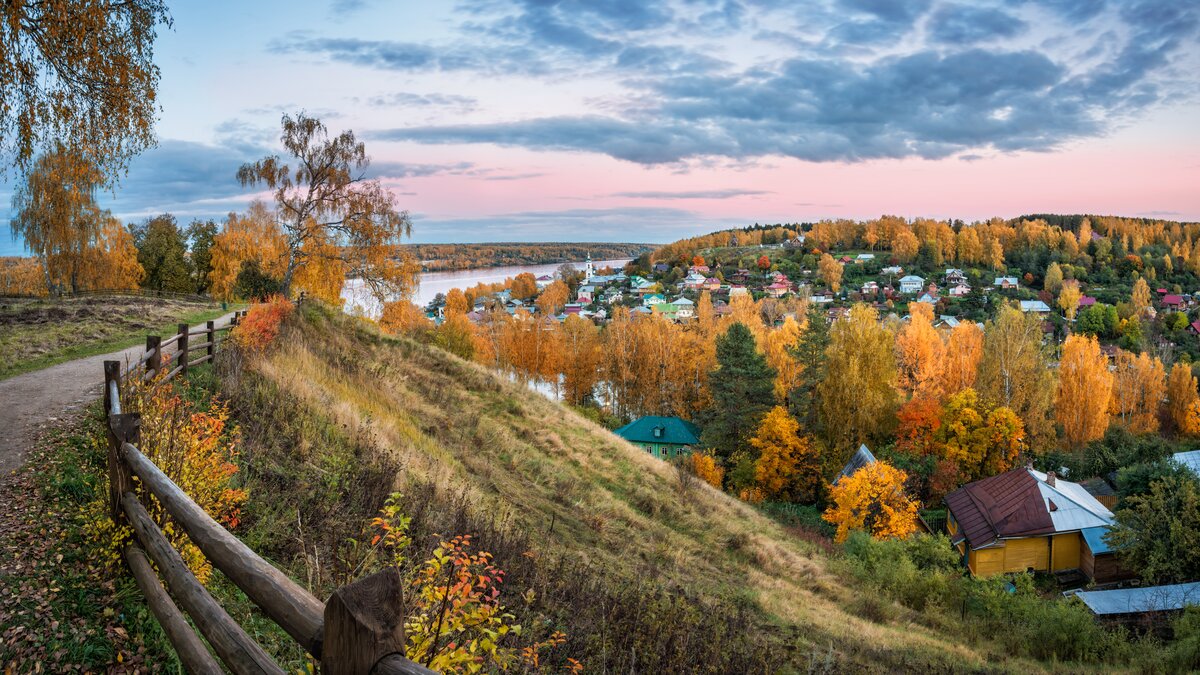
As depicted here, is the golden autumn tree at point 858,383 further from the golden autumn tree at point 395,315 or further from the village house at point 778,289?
the village house at point 778,289

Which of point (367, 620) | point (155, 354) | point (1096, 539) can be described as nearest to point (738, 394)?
point (1096, 539)

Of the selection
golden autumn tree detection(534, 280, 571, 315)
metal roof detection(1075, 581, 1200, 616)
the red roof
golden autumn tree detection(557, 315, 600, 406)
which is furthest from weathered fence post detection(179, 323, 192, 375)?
golden autumn tree detection(534, 280, 571, 315)

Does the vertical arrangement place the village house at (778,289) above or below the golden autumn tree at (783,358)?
above

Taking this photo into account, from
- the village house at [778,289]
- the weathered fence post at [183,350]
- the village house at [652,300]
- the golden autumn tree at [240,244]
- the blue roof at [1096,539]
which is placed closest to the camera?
the weathered fence post at [183,350]

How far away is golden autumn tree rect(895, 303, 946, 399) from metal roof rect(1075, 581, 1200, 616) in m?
25.4

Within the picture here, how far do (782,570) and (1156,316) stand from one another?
345 ft

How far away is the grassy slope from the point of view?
46.1ft

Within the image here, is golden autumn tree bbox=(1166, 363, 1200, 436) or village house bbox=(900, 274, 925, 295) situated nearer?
golden autumn tree bbox=(1166, 363, 1200, 436)

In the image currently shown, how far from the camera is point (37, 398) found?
9922 mm

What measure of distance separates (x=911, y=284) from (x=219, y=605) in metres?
134

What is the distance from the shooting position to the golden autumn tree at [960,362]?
159 ft

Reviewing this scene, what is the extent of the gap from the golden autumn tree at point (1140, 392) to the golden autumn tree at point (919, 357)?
48.9ft

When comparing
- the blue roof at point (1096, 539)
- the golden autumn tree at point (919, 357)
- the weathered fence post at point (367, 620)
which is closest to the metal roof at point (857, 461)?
the blue roof at point (1096, 539)

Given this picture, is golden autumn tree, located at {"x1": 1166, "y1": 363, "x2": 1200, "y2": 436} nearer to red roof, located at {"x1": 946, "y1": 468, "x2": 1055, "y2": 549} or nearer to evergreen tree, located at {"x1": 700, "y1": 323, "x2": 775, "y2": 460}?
red roof, located at {"x1": 946, "y1": 468, "x2": 1055, "y2": 549}
